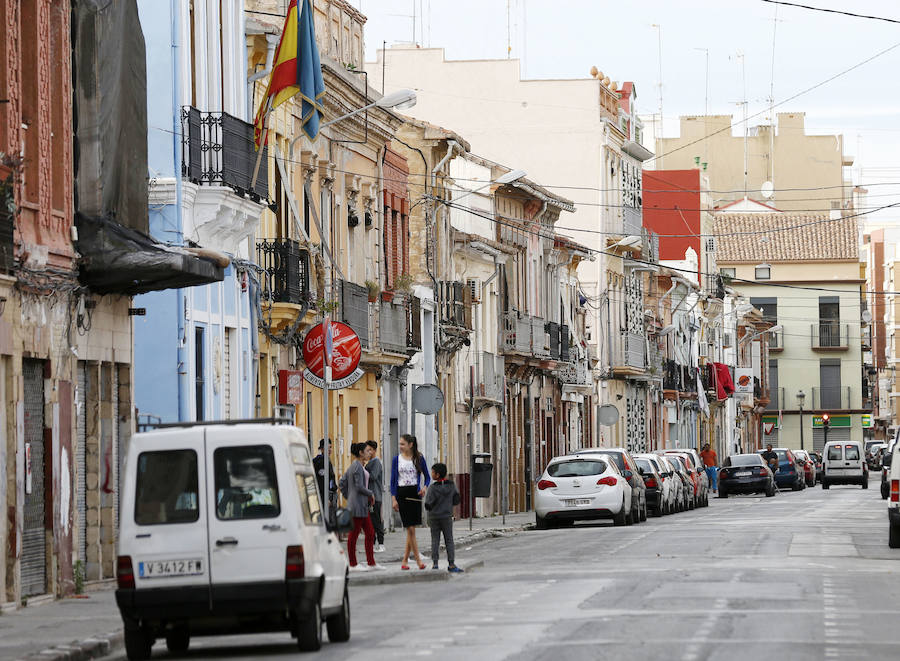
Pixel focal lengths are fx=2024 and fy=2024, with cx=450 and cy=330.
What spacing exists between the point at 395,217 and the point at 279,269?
12186mm

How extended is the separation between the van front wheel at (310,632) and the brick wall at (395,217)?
2784cm

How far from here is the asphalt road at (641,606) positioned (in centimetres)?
1597

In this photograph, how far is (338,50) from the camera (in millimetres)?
41562

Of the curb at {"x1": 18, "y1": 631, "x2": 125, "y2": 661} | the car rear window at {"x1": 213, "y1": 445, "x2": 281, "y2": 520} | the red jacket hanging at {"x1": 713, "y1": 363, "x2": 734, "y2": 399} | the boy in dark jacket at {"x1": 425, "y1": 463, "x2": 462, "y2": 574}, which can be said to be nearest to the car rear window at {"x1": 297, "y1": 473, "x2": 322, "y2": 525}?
the car rear window at {"x1": 213, "y1": 445, "x2": 281, "y2": 520}

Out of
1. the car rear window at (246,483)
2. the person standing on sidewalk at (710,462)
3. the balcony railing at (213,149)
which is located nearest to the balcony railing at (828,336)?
the person standing on sidewalk at (710,462)

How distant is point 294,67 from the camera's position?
31.3m

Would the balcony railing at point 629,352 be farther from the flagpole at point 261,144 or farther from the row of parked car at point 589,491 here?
the flagpole at point 261,144

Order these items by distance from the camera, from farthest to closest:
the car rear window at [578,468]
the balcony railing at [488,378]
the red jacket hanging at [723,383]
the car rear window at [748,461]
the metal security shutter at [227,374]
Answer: the red jacket hanging at [723,383], the car rear window at [748,461], the balcony railing at [488,378], the car rear window at [578,468], the metal security shutter at [227,374]

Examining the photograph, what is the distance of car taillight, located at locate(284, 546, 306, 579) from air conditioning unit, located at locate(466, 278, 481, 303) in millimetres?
36653

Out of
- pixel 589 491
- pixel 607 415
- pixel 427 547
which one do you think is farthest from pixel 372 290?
pixel 607 415

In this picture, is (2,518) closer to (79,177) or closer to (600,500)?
(79,177)

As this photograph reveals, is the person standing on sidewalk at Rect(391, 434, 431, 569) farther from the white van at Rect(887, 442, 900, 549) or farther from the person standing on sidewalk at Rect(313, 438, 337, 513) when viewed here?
the white van at Rect(887, 442, 900, 549)

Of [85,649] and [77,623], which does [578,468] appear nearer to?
[77,623]

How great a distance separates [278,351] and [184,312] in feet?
21.6
